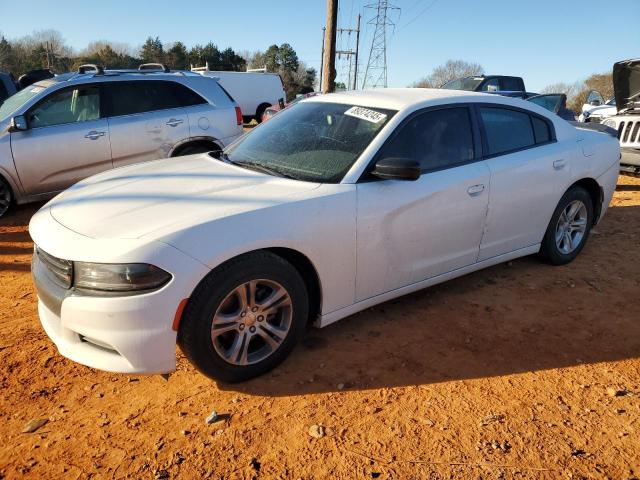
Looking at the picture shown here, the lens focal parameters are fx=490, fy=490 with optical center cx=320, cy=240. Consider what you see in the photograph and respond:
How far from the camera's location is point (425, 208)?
334 cm

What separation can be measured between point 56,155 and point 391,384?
5266 mm

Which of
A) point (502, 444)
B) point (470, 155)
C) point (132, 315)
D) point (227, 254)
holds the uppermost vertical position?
point (470, 155)

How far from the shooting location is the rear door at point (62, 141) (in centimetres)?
603

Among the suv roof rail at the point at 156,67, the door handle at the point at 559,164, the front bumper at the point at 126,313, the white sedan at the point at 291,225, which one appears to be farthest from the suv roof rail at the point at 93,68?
the door handle at the point at 559,164

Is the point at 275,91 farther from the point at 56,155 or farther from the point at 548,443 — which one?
the point at 548,443

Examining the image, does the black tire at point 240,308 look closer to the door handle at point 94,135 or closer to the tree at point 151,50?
the door handle at point 94,135

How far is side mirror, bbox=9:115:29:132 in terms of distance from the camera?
19.0 feet

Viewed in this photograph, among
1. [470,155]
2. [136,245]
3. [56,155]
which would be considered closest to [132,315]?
[136,245]

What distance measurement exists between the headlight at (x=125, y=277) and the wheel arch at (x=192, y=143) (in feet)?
14.9

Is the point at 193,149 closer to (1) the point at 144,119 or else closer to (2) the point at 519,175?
(1) the point at 144,119

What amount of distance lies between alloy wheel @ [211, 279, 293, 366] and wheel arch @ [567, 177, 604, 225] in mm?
3187

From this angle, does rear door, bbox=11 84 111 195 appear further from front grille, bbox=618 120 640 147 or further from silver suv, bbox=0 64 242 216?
front grille, bbox=618 120 640 147

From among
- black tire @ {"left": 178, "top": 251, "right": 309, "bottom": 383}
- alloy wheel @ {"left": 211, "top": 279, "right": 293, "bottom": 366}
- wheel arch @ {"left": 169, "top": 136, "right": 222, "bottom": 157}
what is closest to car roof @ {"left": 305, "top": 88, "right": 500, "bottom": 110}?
black tire @ {"left": 178, "top": 251, "right": 309, "bottom": 383}

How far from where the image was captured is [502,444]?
95.7 inches
